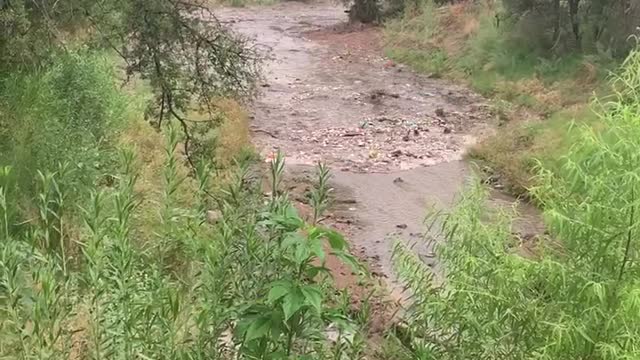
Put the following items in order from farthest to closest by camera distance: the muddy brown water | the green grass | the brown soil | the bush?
the green grass → the muddy brown water → the brown soil → the bush

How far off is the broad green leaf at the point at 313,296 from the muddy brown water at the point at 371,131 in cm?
418

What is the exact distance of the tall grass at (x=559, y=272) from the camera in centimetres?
359

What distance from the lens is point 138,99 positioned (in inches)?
416

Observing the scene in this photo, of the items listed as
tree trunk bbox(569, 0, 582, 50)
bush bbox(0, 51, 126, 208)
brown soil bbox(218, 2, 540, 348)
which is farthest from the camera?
tree trunk bbox(569, 0, 582, 50)

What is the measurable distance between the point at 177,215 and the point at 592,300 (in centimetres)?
189

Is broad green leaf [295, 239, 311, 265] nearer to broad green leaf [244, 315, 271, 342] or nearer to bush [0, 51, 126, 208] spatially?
broad green leaf [244, 315, 271, 342]

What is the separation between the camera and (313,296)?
2812mm

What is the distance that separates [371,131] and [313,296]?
11.0 m

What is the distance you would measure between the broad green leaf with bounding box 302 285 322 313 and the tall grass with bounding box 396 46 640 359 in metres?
1.38

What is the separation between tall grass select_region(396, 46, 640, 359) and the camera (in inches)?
141

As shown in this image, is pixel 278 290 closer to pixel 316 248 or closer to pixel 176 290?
pixel 316 248

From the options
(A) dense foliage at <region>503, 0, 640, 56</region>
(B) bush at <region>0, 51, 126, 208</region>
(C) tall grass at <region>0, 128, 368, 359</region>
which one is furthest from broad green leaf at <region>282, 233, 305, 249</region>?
(A) dense foliage at <region>503, 0, 640, 56</region>

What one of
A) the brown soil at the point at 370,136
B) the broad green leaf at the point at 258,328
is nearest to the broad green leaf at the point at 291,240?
the broad green leaf at the point at 258,328

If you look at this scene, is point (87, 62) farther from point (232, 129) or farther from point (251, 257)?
point (251, 257)
